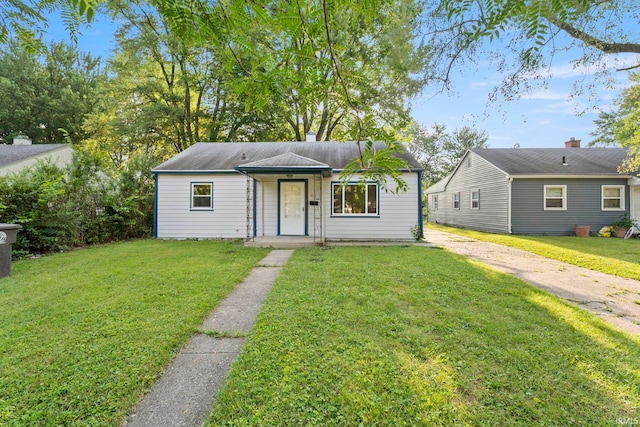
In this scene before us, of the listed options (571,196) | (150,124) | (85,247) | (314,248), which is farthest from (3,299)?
(571,196)

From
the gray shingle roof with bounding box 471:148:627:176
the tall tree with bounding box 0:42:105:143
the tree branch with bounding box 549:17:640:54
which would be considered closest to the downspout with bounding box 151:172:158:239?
the tree branch with bounding box 549:17:640:54

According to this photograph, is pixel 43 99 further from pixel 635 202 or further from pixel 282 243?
pixel 635 202

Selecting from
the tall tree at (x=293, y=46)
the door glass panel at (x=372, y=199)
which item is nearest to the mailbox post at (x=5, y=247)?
the tall tree at (x=293, y=46)

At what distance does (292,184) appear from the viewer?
33.2ft

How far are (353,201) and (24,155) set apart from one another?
15086mm

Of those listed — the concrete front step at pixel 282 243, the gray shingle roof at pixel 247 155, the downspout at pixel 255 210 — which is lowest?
the concrete front step at pixel 282 243

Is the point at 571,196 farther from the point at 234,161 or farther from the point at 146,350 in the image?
the point at 146,350

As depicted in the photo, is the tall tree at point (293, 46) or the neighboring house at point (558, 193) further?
the neighboring house at point (558, 193)

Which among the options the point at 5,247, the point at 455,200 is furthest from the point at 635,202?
the point at 5,247

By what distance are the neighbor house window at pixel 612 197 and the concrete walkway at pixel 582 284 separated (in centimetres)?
810

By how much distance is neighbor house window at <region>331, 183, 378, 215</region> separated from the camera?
9984mm

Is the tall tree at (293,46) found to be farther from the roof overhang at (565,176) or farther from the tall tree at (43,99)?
the tall tree at (43,99)

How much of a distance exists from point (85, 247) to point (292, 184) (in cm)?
683

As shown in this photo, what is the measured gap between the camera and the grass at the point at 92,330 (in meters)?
1.87
